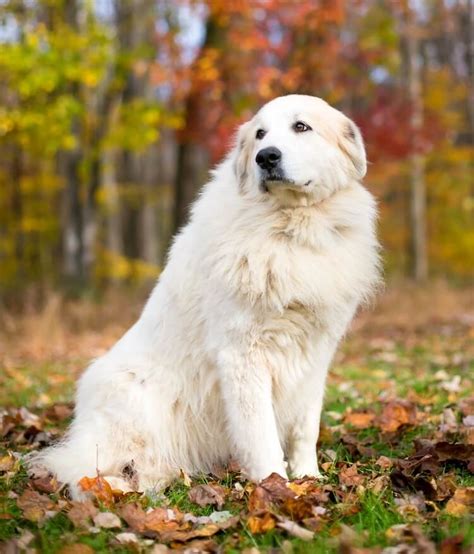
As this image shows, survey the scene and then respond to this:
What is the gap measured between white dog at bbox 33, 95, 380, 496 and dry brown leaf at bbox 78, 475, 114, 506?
7 cm

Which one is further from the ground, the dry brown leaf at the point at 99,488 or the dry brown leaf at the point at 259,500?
the dry brown leaf at the point at 259,500

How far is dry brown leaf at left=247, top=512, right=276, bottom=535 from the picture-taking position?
2818 mm

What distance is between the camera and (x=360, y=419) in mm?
4621

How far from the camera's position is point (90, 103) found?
15.7m

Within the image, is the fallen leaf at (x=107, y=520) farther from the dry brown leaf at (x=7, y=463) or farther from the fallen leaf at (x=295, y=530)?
the dry brown leaf at (x=7, y=463)

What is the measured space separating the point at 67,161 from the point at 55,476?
13863mm

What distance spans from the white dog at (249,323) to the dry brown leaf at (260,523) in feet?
1.76

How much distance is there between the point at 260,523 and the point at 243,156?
1.84 metres

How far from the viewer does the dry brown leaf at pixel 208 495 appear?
3.24m

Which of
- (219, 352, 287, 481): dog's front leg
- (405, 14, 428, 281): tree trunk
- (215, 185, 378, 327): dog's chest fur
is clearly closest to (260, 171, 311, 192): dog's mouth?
(215, 185, 378, 327): dog's chest fur

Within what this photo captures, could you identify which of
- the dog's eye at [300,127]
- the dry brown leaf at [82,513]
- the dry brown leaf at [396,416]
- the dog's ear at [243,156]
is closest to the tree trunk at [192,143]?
the dry brown leaf at [396,416]

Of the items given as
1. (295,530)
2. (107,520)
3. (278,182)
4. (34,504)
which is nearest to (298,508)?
(295,530)

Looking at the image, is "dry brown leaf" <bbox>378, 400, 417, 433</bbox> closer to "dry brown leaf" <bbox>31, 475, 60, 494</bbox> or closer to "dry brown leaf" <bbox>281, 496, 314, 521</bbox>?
"dry brown leaf" <bbox>281, 496, 314, 521</bbox>

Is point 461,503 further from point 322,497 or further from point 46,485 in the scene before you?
point 46,485
